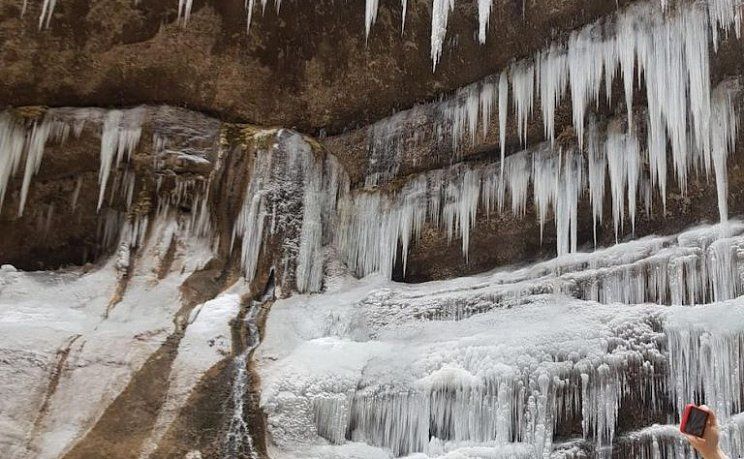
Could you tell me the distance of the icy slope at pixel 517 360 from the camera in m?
5.76

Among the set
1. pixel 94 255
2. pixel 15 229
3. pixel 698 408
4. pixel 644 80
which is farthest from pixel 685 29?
pixel 15 229

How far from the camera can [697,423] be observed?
2518mm

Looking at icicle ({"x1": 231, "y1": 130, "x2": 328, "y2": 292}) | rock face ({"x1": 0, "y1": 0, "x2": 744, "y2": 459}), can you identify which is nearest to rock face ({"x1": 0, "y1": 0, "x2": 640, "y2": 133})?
rock face ({"x1": 0, "y1": 0, "x2": 744, "y2": 459})

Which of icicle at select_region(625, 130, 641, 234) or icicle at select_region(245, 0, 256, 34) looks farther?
icicle at select_region(245, 0, 256, 34)

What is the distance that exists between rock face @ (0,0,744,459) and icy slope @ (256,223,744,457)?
0.02 m

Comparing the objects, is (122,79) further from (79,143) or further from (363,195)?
(363,195)

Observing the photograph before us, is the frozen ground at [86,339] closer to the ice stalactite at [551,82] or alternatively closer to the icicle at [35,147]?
the icicle at [35,147]

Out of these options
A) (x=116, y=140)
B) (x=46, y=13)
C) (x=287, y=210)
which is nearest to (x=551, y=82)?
(x=287, y=210)

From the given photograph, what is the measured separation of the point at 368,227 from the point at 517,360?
3.25 metres

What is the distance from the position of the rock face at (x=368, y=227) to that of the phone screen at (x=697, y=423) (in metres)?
3.16

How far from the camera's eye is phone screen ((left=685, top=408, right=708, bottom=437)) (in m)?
2.51

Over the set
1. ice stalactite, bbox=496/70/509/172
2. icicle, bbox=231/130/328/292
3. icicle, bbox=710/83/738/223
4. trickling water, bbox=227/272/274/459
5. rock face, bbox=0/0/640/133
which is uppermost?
rock face, bbox=0/0/640/133

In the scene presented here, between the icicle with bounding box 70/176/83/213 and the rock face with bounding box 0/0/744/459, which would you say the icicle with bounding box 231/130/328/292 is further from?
the icicle with bounding box 70/176/83/213

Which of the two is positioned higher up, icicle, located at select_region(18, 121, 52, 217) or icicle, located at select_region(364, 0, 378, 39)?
icicle, located at select_region(364, 0, 378, 39)
